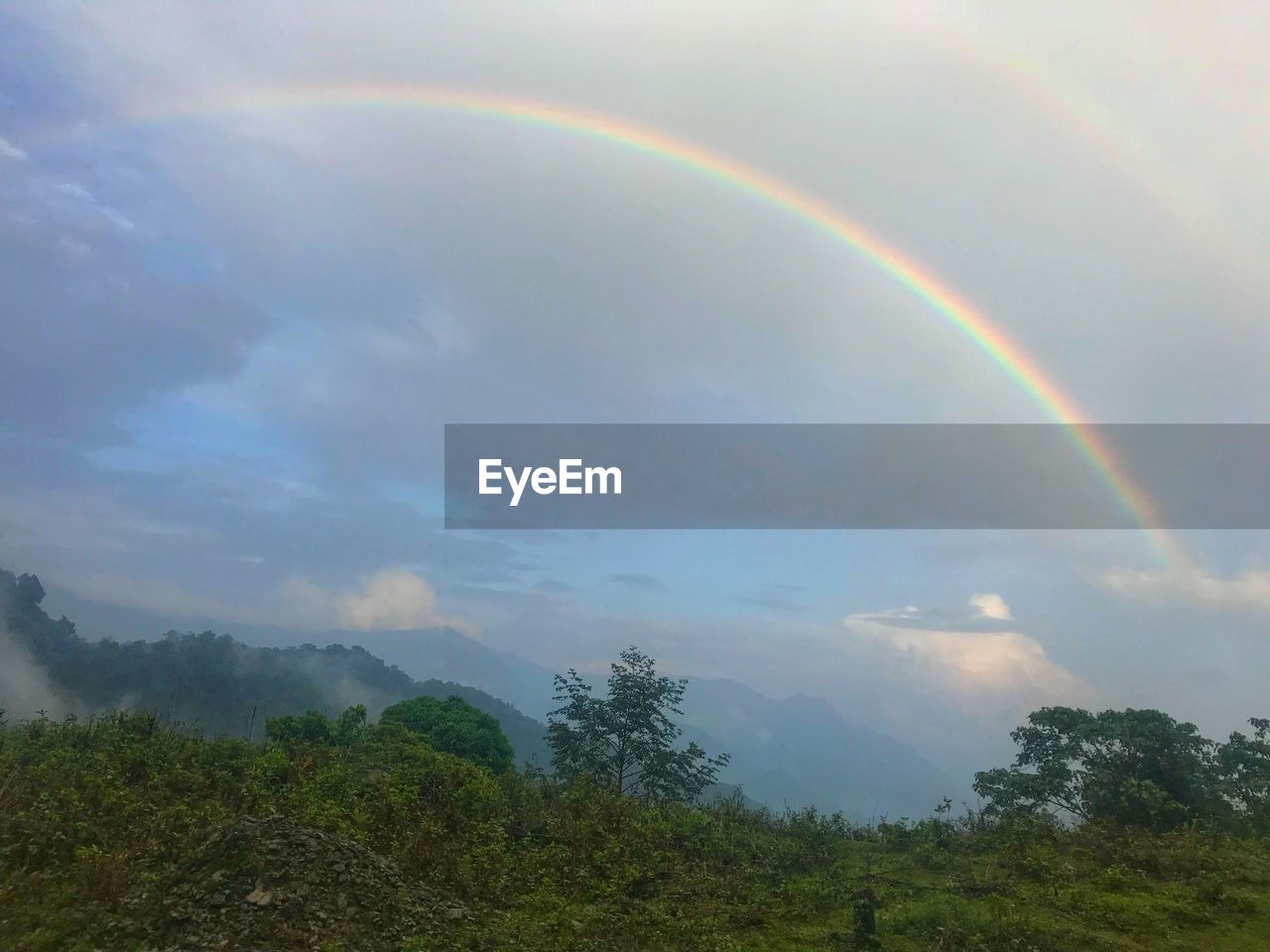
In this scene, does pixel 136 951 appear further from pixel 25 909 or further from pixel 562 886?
pixel 562 886

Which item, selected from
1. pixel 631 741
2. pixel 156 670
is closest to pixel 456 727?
pixel 631 741

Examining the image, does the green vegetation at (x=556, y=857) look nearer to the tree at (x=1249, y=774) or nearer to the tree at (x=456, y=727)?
the tree at (x=1249, y=774)

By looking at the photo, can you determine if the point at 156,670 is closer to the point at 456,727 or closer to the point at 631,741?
the point at 456,727

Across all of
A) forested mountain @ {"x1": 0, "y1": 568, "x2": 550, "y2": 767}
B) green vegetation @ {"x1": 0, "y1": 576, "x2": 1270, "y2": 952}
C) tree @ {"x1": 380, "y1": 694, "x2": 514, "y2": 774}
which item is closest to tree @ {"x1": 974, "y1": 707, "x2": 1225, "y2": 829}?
green vegetation @ {"x1": 0, "y1": 576, "x2": 1270, "y2": 952}

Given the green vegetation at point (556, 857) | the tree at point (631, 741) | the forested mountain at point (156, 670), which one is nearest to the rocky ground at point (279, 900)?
the green vegetation at point (556, 857)

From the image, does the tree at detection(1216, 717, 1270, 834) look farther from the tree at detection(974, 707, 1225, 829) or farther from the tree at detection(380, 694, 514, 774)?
the tree at detection(380, 694, 514, 774)

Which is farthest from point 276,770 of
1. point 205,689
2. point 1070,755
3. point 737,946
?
point 205,689

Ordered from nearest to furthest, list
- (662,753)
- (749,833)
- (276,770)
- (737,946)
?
(737,946)
(276,770)
(749,833)
(662,753)
